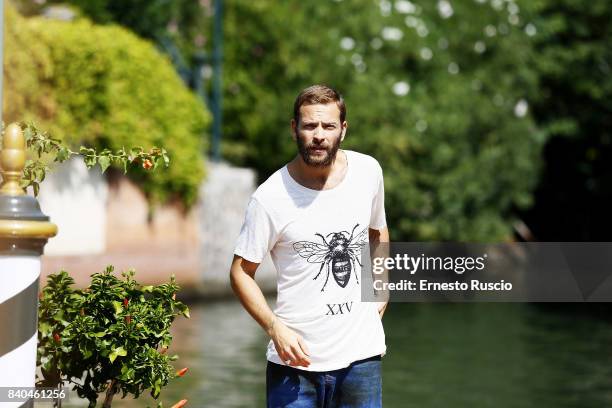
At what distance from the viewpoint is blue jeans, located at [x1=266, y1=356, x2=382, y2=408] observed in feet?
17.4

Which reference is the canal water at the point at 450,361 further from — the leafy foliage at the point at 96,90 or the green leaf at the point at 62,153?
the green leaf at the point at 62,153

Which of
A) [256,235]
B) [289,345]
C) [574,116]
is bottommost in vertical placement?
[289,345]

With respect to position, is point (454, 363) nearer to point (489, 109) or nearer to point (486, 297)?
point (486, 297)

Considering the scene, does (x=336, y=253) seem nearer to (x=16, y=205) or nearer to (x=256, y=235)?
(x=256, y=235)

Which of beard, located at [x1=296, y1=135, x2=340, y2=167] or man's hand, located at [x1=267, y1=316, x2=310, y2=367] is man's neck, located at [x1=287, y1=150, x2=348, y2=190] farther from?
man's hand, located at [x1=267, y1=316, x2=310, y2=367]

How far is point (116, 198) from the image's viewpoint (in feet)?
85.9

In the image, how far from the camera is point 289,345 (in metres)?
5.13

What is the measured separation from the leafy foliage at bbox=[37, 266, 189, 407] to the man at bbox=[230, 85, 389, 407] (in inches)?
33.1

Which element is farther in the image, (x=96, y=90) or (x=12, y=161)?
(x=96, y=90)

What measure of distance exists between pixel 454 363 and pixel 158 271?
1244 centimetres

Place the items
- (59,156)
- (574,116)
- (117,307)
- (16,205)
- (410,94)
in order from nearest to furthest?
(16,205), (117,307), (59,156), (410,94), (574,116)

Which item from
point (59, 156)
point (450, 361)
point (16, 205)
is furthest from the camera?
point (450, 361)

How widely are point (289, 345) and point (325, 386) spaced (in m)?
0.29

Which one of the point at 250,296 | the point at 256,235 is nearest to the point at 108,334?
the point at 250,296
